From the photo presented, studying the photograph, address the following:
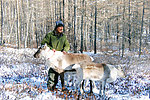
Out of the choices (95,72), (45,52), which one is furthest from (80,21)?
(95,72)

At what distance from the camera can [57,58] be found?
17.0 ft

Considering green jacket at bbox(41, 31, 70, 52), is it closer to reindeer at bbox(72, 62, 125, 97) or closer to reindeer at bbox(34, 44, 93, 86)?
reindeer at bbox(34, 44, 93, 86)

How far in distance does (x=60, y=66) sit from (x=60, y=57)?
0.97 feet

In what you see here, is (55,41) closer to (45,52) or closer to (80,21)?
(45,52)

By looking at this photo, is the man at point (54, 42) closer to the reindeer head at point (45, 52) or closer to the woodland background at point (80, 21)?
the reindeer head at point (45, 52)

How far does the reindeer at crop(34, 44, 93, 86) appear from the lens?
4958mm

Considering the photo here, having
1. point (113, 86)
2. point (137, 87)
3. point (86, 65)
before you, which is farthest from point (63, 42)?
point (137, 87)

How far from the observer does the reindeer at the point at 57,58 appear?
4.96 m

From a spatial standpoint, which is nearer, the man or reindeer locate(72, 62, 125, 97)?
reindeer locate(72, 62, 125, 97)

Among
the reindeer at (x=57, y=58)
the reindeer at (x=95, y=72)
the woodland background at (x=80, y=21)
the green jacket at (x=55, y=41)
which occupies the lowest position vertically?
the reindeer at (x=95, y=72)

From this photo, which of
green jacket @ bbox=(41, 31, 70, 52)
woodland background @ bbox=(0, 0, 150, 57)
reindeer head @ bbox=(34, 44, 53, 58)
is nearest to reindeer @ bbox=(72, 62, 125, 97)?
reindeer head @ bbox=(34, 44, 53, 58)

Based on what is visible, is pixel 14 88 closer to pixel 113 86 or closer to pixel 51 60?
pixel 51 60

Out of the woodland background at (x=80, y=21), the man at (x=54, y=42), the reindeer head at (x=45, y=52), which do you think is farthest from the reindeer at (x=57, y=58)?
the woodland background at (x=80, y=21)

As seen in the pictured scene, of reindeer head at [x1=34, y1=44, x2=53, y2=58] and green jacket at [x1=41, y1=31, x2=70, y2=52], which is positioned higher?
green jacket at [x1=41, y1=31, x2=70, y2=52]
